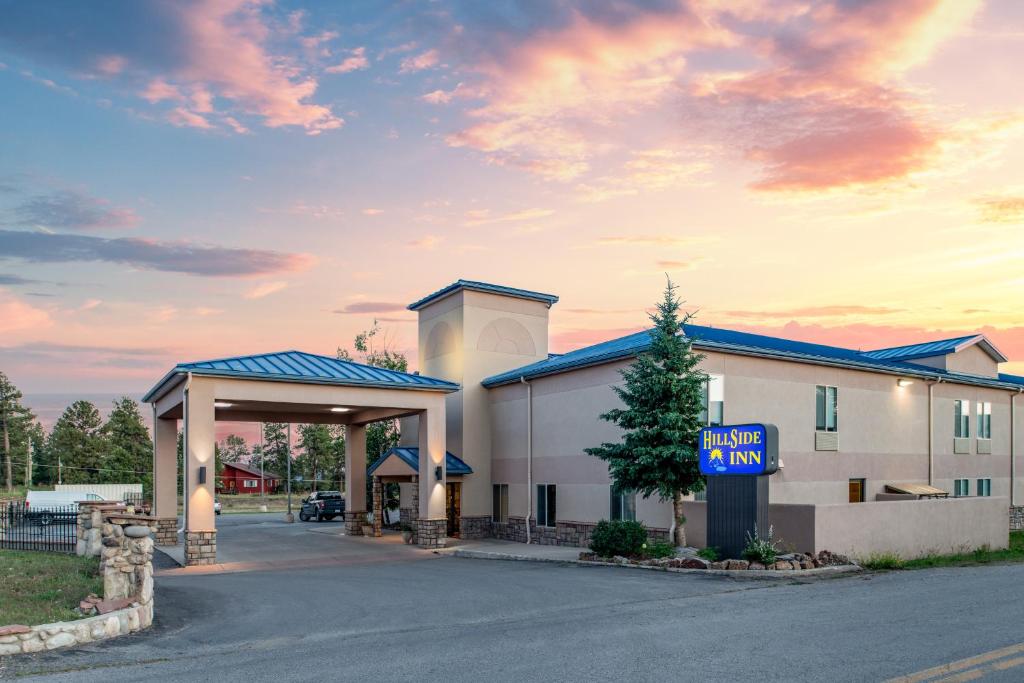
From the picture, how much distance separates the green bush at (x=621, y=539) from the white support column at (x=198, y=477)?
1104cm

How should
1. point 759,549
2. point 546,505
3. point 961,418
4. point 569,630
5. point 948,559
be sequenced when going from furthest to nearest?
point 961,418, point 546,505, point 948,559, point 759,549, point 569,630

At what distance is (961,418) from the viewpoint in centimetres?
3509

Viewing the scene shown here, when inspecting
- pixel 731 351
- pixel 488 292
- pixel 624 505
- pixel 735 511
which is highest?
pixel 488 292

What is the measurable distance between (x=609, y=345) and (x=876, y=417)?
1022 cm

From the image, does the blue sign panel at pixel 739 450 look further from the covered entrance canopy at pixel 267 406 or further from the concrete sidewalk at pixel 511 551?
the covered entrance canopy at pixel 267 406

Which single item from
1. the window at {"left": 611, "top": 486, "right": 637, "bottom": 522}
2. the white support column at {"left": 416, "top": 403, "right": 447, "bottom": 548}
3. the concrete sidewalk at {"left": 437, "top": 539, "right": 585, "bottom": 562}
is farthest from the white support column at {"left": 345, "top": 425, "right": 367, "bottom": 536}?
the window at {"left": 611, "top": 486, "right": 637, "bottom": 522}

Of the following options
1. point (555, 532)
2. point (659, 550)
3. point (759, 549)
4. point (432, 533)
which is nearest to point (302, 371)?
point (432, 533)

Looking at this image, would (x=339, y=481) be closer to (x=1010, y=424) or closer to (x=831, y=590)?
(x=1010, y=424)

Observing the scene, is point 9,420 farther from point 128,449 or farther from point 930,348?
point 930,348

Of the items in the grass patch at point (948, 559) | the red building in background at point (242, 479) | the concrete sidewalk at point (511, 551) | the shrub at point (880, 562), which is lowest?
the red building in background at point (242, 479)

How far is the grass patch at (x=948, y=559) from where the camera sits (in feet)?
67.6

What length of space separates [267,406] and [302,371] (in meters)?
4.80

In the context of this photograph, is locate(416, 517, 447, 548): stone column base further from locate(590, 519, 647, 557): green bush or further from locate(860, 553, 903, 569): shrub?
locate(860, 553, 903, 569): shrub

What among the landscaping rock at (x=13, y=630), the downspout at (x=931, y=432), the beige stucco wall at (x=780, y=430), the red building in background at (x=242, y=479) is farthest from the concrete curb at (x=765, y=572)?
the red building in background at (x=242, y=479)
